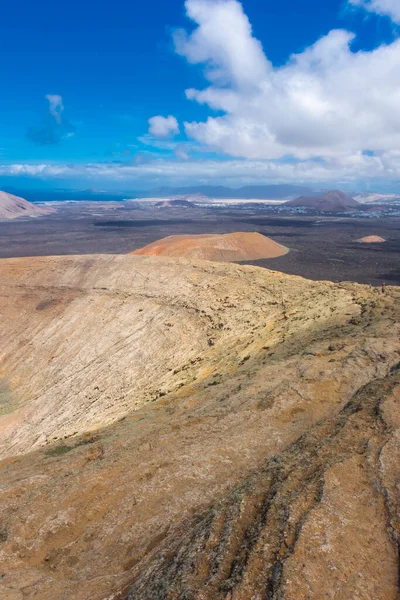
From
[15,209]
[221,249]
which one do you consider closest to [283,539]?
[221,249]

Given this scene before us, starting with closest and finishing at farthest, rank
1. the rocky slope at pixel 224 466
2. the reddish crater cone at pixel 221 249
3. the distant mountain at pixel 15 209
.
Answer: the rocky slope at pixel 224 466 → the reddish crater cone at pixel 221 249 → the distant mountain at pixel 15 209

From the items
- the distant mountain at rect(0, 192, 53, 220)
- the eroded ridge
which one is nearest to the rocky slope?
the eroded ridge


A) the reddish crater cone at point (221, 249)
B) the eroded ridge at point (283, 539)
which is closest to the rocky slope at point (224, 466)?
the eroded ridge at point (283, 539)

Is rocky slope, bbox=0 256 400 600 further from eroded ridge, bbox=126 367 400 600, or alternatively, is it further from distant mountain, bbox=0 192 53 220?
distant mountain, bbox=0 192 53 220

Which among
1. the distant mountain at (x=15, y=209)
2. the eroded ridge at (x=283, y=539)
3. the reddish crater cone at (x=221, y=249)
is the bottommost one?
the reddish crater cone at (x=221, y=249)

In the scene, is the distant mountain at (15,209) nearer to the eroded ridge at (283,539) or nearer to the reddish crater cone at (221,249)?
the reddish crater cone at (221,249)

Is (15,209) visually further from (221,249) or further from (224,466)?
(224,466)
